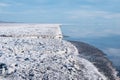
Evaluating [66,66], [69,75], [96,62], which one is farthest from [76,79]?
[96,62]

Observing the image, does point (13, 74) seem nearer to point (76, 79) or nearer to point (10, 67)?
point (10, 67)

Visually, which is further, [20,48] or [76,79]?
[20,48]

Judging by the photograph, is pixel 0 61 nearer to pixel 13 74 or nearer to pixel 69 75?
pixel 13 74

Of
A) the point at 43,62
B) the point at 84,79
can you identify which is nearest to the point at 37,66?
the point at 43,62

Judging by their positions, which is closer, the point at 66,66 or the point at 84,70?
the point at 66,66

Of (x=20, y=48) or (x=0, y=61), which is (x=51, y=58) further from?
(x=20, y=48)

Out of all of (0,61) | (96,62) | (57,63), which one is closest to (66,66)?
(57,63)

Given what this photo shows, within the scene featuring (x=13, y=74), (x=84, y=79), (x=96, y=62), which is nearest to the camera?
(x=13, y=74)

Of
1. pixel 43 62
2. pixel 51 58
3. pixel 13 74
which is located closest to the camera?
pixel 13 74

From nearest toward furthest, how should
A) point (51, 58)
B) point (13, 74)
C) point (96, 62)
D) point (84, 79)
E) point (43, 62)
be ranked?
1. point (13, 74)
2. point (84, 79)
3. point (43, 62)
4. point (51, 58)
5. point (96, 62)
